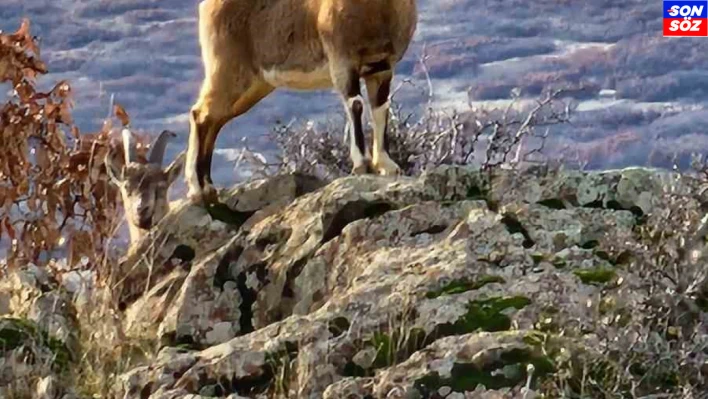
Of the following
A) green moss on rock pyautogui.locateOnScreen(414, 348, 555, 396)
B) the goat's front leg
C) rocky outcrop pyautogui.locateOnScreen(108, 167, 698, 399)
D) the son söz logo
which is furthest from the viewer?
the son söz logo

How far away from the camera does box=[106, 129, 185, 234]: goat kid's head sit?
402 inches

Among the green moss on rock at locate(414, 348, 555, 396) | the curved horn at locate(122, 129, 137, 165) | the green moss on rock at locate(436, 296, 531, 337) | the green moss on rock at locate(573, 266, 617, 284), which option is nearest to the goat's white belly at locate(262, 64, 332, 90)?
the curved horn at locate(122, 129, 137, 165)

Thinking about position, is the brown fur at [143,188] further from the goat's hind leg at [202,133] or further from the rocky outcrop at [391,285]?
the rocky outcrop at [391,285]

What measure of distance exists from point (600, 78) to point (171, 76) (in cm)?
1128

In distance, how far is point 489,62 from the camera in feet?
148

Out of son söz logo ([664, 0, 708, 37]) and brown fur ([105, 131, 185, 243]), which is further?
son söz logo ([664, 0, 708, 37])

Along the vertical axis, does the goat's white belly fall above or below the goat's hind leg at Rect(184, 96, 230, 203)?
above

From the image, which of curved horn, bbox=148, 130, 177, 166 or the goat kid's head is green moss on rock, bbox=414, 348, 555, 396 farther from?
curved horn, bbox=148, 130, 177, 166

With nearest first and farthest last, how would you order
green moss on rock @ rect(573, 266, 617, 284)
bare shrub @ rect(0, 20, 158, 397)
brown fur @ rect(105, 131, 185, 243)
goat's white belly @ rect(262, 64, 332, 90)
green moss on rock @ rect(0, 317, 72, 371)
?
green moss on rock @ rect(573, 266, 617, 284) → green moss on rock @ rect(0, 317, 72, 371) → brown fur @ rect(105, 131, 185, 243) → goat's white belly @ rect(262, 64, 332, 90) → bare shrub @ rect(0, 20, 158, 397)

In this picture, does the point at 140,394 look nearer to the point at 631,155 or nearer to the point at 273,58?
the point at 273,58

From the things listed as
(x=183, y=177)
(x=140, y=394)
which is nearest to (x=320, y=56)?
(x=183, y=177)

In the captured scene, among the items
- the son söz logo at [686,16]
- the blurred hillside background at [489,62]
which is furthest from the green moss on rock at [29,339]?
the blurred hillside background at [489,62]

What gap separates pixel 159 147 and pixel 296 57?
0.97 metres

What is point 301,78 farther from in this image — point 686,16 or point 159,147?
point 686,16
